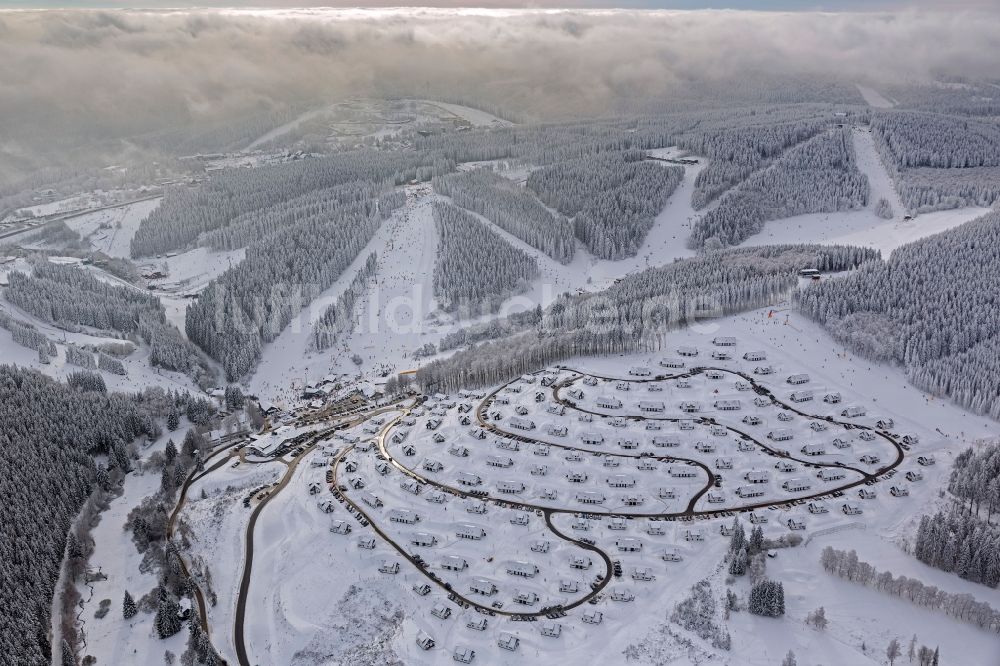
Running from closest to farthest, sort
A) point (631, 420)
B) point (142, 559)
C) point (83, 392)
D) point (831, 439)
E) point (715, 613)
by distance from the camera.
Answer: point (715, 613) < point (142, 559) < point (831, 439) < point (631, 420) < point (83, 392)

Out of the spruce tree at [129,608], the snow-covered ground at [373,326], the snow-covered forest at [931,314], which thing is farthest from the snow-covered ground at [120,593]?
the snow-covered forest at [931,314]

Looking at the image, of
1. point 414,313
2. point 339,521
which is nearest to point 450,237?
point 414,313

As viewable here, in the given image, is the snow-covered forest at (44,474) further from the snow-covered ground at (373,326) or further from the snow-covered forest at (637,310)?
the snow-covered forest at (637,310)

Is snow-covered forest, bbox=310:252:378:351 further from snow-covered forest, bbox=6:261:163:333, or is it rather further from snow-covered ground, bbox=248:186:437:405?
snow-covered forest, bbox=6:261:163:333

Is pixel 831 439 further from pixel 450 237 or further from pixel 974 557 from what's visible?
pixel 450 237

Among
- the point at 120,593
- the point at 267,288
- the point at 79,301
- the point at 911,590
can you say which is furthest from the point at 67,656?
the point at 79,301
